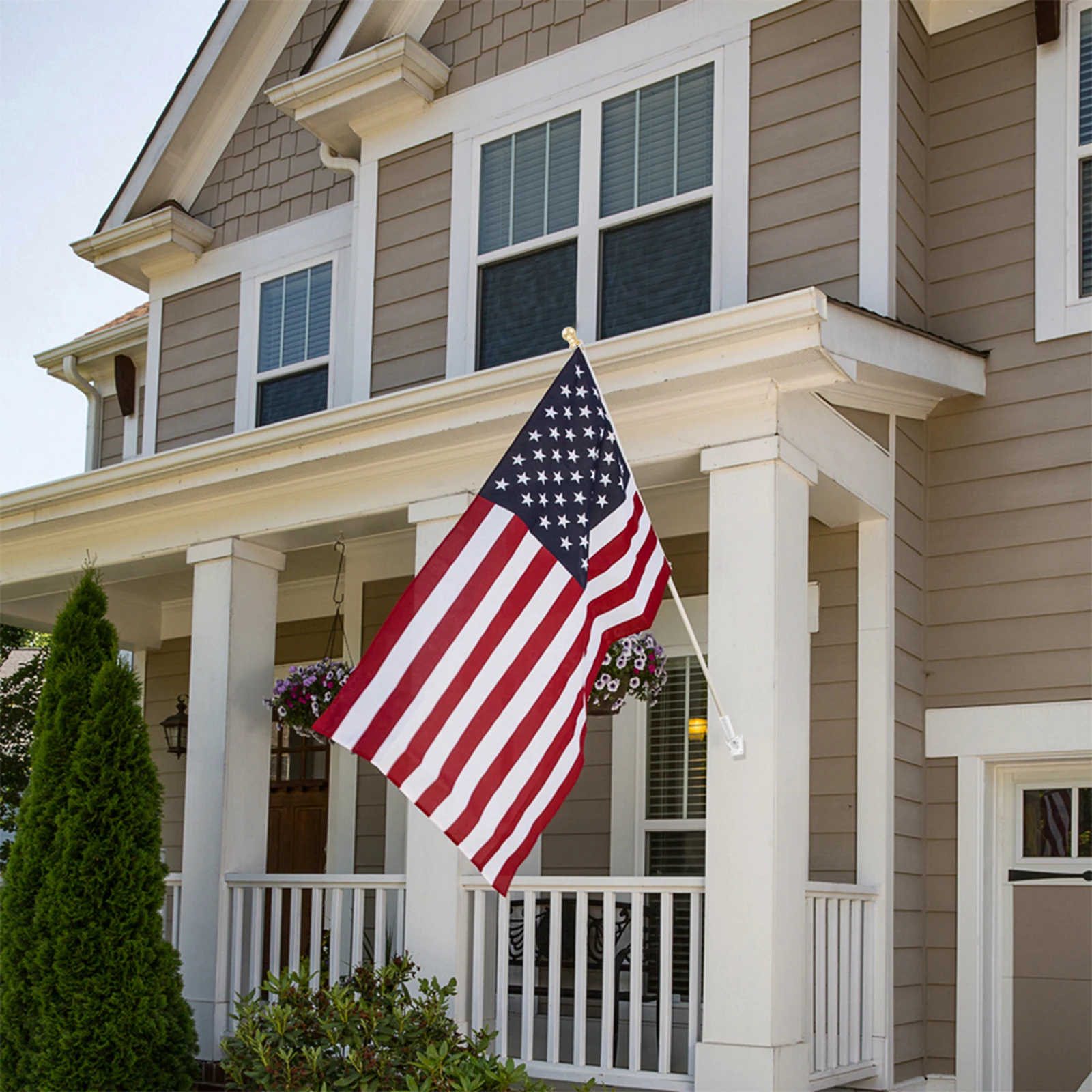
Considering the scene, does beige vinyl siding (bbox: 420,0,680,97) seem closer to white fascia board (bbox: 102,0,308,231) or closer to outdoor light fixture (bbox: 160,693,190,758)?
white fascia board (bbox: 102,0,308,231)

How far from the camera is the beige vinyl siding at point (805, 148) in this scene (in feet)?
20.5

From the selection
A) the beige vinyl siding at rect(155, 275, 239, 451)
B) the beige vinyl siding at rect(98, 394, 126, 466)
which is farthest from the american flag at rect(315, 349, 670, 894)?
the beige vinyl siding at rect(98, 394, 126, 466)

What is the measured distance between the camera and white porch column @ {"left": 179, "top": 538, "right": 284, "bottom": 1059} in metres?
6.80

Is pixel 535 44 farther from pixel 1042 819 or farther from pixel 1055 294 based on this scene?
pixel 1042 819

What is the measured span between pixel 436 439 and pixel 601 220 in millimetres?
1646

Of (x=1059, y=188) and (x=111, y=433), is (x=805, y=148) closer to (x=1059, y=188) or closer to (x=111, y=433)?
(x=1059, y=188)

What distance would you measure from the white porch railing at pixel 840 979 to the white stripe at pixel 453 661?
5.73ft

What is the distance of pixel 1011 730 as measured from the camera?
6023mm

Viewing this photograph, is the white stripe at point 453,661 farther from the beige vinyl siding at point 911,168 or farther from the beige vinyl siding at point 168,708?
the beige vinyl siding at point 168,708

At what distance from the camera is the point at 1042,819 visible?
20.1 feet

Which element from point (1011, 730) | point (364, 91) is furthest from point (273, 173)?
point (1011, 730)

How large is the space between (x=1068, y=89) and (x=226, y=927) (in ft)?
18.8

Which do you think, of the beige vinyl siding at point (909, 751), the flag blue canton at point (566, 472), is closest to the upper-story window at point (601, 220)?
the beige vinyl siding at point (909, 751)

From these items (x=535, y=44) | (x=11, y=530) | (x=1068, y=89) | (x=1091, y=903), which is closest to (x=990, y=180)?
(x=1068, y=89)
